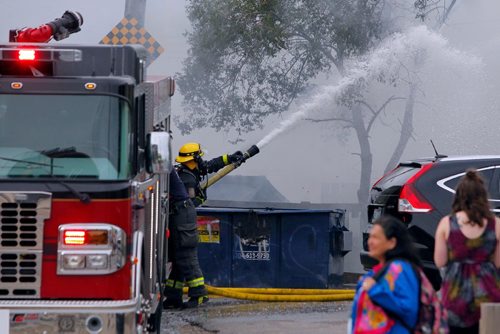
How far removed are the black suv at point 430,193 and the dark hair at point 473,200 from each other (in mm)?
3682

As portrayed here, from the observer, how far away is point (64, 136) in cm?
746

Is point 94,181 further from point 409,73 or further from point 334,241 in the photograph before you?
point 409,73

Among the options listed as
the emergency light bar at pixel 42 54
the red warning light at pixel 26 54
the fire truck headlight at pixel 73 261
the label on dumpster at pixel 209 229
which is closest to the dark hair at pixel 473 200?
the fire truck headlight at pixel 73 261

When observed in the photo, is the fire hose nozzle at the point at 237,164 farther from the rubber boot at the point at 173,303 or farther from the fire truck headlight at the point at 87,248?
the fire truck headlight at the point at 87,248

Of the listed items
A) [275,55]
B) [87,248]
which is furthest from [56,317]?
[275,55]

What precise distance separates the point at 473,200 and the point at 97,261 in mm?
2445

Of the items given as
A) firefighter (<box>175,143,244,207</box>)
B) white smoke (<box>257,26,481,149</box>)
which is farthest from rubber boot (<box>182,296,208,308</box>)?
white smoke (<box>257,26,481,149</box>)

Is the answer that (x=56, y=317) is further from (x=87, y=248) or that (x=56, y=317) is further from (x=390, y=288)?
(x=390, y=288)

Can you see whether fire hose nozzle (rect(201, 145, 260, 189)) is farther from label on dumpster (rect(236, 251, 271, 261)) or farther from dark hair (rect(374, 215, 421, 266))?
dark hair (rect(374, 215, 421, 266))

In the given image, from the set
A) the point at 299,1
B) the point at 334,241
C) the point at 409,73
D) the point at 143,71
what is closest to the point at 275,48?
the point at 299,1

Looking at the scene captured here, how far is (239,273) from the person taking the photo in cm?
1332

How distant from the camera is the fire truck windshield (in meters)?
7.38

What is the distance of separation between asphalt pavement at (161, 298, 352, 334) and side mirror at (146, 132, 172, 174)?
311 centimetres

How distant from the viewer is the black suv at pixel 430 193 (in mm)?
10633
